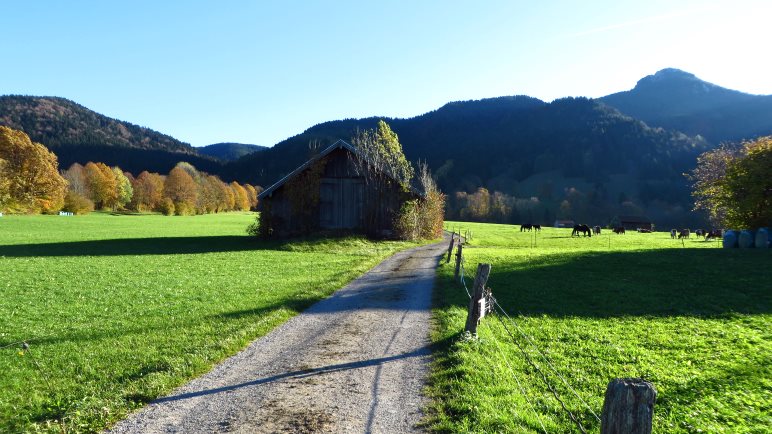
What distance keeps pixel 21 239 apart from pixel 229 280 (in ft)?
105

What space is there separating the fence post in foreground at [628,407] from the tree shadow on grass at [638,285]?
32.0 ft

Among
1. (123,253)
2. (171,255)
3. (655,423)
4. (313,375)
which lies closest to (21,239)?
(123,253)

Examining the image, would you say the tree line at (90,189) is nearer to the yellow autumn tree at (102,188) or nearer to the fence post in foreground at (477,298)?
the yellow autumn tree at (102,188)

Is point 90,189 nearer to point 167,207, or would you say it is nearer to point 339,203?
point 167,207

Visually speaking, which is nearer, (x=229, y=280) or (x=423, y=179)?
(x=229, y=280)

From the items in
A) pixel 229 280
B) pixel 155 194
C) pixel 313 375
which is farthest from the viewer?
pixel 155 194

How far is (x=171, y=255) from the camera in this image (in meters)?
29.3

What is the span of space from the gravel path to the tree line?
78219 mm

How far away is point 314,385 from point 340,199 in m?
31.7

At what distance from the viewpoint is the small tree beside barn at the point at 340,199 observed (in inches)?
1478

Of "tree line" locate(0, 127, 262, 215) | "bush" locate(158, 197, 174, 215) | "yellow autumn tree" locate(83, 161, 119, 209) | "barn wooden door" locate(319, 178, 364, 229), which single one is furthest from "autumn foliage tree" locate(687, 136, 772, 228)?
"yellow autumn tree" locate(83, 161, 119, 209)

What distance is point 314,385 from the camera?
23.6 feet

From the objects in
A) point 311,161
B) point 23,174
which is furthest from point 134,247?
point 23,174

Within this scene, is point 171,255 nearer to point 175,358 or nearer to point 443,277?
point 443,277
